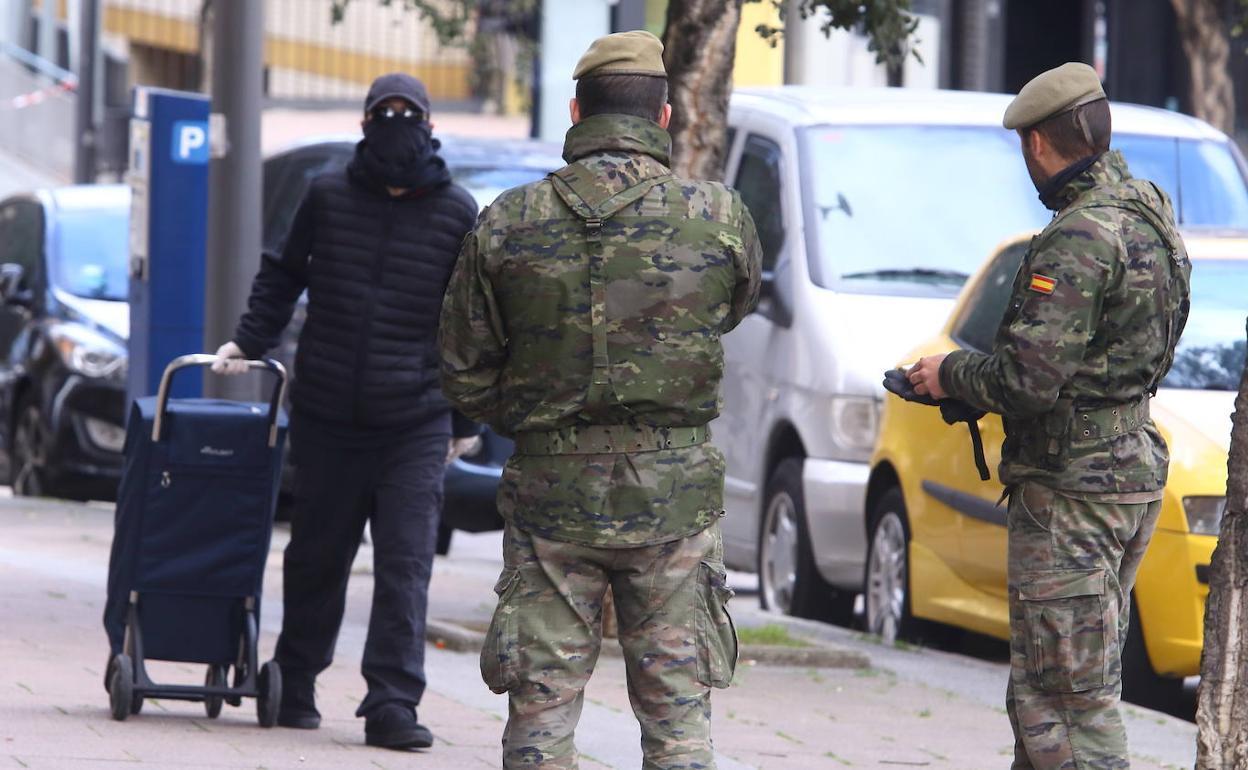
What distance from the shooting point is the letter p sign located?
10.2 metres

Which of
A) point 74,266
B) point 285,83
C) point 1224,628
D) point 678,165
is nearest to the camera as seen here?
point 1224,628

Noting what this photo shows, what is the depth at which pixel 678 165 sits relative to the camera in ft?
27.8

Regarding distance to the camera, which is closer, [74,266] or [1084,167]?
[1084,167]

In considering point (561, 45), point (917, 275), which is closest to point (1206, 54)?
point (561, 45)

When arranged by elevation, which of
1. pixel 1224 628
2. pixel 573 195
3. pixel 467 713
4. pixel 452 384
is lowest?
pixel 467 713

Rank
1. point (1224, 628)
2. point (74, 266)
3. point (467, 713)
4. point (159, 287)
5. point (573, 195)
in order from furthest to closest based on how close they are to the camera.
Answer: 1. point (74, 266)
2. point (159, 287)
3. point (467, 713)
4. point (1224, 628)
5. point (573, 195)

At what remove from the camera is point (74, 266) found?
1314cm

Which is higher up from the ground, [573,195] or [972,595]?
[573,195]

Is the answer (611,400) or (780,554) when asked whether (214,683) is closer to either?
(611,400)

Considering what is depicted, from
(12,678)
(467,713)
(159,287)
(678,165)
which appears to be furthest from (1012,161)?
(12,678)

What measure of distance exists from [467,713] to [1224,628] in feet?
8.15

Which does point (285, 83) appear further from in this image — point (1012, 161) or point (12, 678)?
point (12, 678)

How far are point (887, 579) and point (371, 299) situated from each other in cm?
342

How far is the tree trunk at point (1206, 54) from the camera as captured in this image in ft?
57.4
